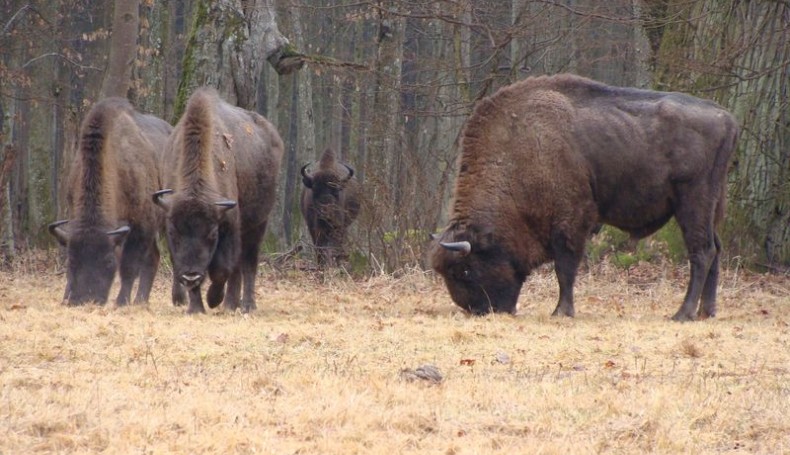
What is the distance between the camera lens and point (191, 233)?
1115 cm

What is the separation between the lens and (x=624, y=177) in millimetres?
Result: 12180

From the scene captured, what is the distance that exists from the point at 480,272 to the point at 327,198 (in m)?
9.84

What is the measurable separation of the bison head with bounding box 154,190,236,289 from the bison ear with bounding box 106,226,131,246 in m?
1.34

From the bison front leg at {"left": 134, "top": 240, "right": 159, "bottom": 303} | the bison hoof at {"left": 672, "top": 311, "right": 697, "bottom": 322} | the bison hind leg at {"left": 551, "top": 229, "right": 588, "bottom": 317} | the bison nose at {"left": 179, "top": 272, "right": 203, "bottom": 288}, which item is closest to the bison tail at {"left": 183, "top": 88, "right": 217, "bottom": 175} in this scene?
the bison nose at {"left": 179, "top": 272, "right": 203, "bottom": 288}

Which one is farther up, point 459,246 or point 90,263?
point 459,246

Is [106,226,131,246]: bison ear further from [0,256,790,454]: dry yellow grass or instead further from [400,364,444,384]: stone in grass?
[400,364,444,384]: stone in grass

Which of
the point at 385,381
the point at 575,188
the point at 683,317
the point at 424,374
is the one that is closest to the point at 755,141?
the point at 575,188

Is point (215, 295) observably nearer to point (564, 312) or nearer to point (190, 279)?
point (190, 279)

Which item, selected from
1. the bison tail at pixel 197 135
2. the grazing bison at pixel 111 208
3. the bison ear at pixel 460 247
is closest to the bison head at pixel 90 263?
the grazing bison at pixel 111 208

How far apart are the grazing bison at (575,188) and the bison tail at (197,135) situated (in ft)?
8.33

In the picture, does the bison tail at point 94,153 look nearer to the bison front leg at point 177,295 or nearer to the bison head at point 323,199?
the bison front leg at point 177,295

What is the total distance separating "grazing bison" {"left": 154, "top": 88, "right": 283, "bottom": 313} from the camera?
439 inches

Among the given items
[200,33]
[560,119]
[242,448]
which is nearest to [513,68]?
[200,33]

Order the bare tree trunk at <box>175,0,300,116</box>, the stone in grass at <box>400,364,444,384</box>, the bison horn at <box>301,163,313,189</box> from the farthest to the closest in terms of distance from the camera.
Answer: the bison horn at <box>301,163,313,189</box> < the bare tree trunk at <box>175,0,300,116</box> < the stone in grass at <box>400,364,444,384</box>
